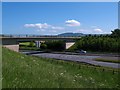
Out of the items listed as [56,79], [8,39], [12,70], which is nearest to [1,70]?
[12,70]

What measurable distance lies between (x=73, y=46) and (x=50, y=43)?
39.9ft

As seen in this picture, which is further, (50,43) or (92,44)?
(50,43)

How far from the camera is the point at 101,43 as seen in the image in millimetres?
114688

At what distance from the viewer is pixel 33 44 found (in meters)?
159

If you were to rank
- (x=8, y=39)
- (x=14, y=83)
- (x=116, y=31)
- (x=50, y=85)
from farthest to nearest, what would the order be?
(x=116, y=31) < (x=8, y=39) < (x=50, y=85) < (x=14, y=83)

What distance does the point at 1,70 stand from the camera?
12562mm

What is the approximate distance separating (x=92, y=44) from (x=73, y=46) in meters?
11.4

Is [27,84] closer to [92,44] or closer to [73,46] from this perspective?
[92,44]

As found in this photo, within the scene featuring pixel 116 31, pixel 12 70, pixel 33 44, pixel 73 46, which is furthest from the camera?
pixel 33 44

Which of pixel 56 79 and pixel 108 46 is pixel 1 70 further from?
pixel 108 46

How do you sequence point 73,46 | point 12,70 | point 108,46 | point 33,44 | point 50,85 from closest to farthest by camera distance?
point 50,85, point 12,70, point 108,46, point 73,46, point 33,44

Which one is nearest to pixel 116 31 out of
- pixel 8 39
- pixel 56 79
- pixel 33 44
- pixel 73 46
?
pixel 73 46

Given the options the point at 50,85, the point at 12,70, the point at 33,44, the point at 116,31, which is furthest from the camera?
the point at 33,44

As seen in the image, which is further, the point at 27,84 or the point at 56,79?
the point at 56,79
